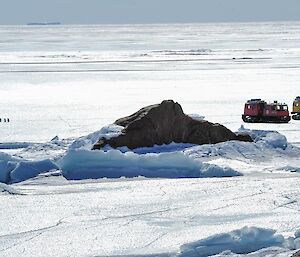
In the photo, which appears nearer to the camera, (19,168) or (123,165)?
(19,168)

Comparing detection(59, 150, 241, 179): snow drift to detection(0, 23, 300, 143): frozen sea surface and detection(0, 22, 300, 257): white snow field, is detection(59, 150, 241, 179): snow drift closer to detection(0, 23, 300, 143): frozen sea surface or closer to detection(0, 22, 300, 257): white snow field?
detection(0, 22, 300, 257): white snow field

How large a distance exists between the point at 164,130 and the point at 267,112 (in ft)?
21.0

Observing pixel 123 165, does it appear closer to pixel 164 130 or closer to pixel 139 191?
pixel 139 191

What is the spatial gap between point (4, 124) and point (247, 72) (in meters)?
20.8

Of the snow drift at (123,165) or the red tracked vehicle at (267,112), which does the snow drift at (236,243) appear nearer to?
the snow drift at (123,165)

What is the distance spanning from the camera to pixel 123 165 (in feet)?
39.0

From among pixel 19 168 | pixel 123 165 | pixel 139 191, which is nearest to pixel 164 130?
pixel 123 165

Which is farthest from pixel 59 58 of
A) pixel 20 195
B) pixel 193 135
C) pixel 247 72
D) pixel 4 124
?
pixel 20 195

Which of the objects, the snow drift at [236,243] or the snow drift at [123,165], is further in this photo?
the snow drift at [123,165]

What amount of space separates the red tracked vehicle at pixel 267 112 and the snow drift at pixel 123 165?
7.42m

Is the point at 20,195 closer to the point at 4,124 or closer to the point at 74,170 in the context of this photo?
the point at 74,170

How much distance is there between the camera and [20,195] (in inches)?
401

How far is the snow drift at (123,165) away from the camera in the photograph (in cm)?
1175

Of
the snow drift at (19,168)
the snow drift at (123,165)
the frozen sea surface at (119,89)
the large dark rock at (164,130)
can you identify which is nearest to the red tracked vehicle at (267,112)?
the frozen sea surface at (119,89)
